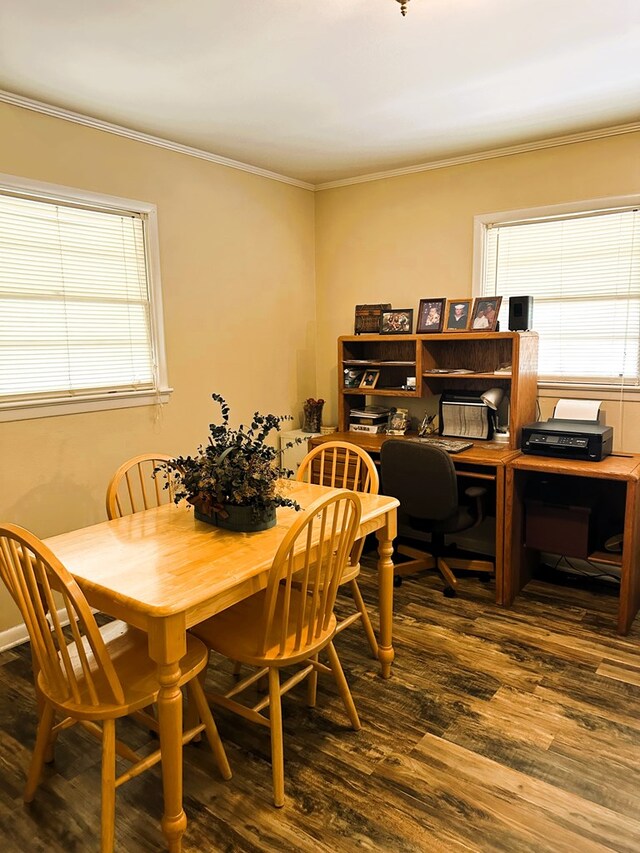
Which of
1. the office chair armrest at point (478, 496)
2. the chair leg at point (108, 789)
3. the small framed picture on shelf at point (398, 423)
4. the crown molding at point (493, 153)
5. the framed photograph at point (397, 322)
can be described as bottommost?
the chair leg at point (108, 789)

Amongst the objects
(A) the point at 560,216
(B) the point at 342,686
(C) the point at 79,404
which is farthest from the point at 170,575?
(A) the point at 560,216

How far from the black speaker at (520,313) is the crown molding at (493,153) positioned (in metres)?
0.91

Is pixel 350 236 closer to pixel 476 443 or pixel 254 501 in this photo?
pixel 476 443

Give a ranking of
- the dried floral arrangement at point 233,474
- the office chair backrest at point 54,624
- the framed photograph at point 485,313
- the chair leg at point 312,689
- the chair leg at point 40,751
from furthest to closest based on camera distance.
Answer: the framed photograph at point 485,313 < the chair leg at point 312,689 < the dried floral arrangement at point 233,474 < the chair leg at point 40,751 < the office chair backrest at point 54,624

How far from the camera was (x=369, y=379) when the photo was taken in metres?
4.22

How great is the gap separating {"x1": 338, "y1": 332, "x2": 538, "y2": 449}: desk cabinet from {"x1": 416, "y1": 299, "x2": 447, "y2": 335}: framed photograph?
0.09m

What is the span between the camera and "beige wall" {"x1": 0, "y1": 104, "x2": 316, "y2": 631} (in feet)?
9.80

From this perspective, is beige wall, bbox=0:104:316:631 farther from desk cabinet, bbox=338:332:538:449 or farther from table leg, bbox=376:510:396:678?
table leg, bbox=376:510:396:678

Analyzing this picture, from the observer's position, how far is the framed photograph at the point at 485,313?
3600 mm

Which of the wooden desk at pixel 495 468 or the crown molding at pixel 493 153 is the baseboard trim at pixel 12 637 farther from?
the crown molding at pixel 493 153

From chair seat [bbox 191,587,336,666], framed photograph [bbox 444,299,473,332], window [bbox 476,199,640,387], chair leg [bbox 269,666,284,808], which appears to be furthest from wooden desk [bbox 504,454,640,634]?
chair leg [bbox 269,666,284,808]

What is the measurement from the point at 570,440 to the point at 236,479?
77.6 inches

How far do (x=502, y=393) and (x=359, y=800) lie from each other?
99.6 inches

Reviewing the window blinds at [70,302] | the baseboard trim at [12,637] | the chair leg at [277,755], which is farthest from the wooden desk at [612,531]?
the baseboard trim at [12,637]
